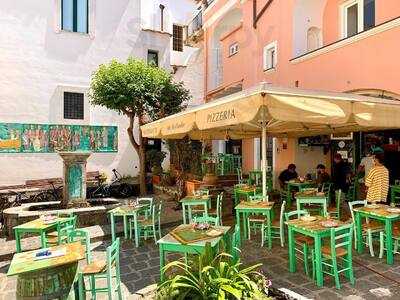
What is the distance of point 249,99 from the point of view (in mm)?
4938

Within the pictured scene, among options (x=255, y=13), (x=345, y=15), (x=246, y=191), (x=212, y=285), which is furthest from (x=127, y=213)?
(x=255, y=13)

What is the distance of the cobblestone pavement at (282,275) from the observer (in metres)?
4.72

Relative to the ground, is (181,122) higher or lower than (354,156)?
higher

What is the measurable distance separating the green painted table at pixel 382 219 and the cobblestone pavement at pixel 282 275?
0.71 feet

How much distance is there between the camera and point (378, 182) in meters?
6.88

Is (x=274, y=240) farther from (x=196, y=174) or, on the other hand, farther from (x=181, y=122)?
(x=196, y=174)

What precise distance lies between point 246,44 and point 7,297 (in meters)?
14.0

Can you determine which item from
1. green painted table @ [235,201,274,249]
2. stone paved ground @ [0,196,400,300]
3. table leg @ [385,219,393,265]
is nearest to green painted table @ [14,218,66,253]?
stone paved ground @ [0,196,400,300]

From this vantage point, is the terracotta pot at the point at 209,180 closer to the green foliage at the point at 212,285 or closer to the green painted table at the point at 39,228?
the green painted table at the point at 39,228

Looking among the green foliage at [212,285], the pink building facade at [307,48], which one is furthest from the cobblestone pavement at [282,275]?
the pink building facade at [307,48]

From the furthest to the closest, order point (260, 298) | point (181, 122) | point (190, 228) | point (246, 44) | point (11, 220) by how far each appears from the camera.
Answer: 1. point (246, 44)
2. point (11, 220)
3. point (181, 122)
4. point (190, 228)
5. point (260, 298)

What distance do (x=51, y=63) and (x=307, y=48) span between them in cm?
1197

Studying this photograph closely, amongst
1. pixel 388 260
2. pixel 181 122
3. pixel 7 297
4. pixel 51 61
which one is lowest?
pixel 7 297

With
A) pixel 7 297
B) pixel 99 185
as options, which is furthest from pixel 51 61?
pixel 7 297
